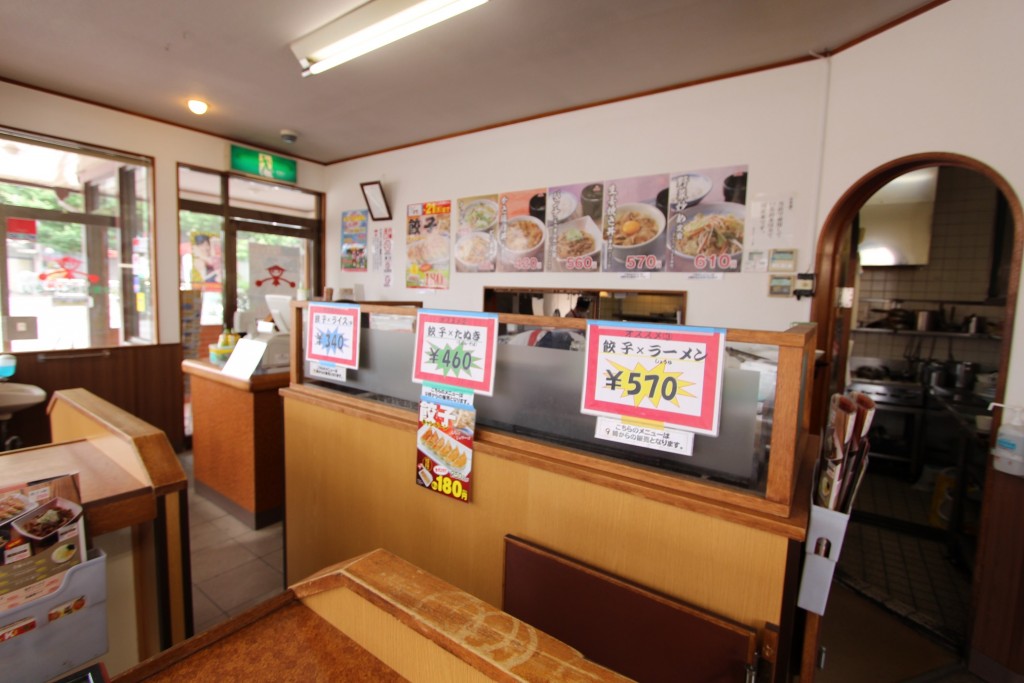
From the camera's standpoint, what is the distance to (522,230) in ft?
13.5

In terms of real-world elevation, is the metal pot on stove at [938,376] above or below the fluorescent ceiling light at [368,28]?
below

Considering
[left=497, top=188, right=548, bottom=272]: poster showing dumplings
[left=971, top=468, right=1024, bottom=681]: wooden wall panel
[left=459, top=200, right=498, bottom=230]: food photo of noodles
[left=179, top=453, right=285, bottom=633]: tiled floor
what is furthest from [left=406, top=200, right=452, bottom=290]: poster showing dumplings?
[left=971, top=468, right=1024, bottom=681]: wooden wall panel

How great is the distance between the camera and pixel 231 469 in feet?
10.5

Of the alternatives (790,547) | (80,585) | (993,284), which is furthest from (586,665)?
(993,284)

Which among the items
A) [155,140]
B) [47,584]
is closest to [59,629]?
[47,584]

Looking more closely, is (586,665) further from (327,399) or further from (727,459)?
(327,399)

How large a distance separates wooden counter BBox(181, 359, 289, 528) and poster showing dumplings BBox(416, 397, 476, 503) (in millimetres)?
1637

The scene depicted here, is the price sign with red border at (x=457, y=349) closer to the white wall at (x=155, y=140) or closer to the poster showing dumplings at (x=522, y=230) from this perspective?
the poster showing dumplings at (x=522, y=230)

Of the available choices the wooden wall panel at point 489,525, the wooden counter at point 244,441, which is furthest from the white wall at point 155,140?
the wooden wall panel at point 489,525

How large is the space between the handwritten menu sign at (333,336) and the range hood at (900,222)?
4.43m

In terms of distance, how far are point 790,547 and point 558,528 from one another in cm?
58

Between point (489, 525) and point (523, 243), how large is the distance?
2.97m

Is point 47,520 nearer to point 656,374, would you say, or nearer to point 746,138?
point 656,374

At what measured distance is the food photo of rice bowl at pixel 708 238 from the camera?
10.3 feet
